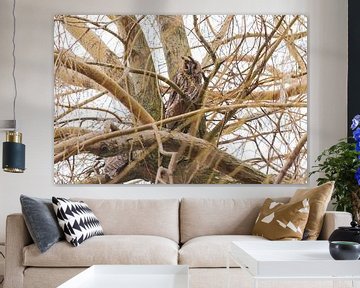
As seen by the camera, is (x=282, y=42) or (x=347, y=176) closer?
(x=347, y=176)

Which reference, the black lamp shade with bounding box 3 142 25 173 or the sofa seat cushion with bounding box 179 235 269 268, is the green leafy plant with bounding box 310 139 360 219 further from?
the black lamp shade with bounding box 3 142 25 173

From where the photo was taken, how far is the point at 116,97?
5.06m

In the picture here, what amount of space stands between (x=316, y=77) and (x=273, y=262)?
9.17 ft

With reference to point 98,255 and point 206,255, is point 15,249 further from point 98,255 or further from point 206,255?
point 206,255

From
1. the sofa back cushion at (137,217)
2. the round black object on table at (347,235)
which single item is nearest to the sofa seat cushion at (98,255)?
the sofa back cushion at (137,217)

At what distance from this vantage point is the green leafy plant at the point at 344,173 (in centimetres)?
459

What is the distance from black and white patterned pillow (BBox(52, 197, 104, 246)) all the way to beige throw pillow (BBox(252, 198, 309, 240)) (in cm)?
118

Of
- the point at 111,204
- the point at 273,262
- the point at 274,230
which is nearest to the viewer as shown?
the point at 273,262

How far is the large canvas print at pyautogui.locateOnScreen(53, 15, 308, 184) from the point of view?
5.04 meters

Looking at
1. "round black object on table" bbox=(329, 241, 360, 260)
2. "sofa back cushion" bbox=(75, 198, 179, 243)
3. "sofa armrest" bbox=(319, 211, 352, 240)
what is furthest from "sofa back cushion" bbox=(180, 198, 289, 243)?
"round black object on table" bbox=(329, 241, 360, 260)

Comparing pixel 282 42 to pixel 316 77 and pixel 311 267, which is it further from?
pixel 311 267

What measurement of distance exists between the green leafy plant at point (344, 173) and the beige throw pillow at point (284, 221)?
1.99 ft

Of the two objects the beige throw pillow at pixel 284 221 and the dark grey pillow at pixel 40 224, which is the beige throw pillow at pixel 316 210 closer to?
the beige throw pillow at pixel 284 221

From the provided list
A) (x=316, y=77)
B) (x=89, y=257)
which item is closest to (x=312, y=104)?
(x=316, y=77)
